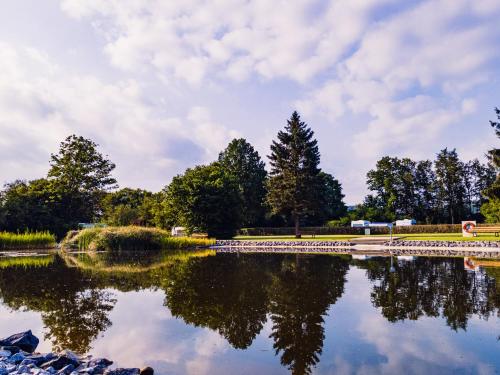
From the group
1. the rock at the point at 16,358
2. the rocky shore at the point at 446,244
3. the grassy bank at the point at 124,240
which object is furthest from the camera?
the grassy bank at the point at 124,240

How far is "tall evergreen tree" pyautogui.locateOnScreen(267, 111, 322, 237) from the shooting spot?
44.1m

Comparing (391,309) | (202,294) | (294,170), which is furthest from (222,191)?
(391,309)

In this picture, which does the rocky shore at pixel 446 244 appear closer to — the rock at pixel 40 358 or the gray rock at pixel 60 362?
the gray rock at pixel 60 362

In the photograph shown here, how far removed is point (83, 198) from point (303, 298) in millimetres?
44153

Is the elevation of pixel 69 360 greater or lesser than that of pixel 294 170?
lesser

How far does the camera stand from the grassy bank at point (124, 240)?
28.2 meters

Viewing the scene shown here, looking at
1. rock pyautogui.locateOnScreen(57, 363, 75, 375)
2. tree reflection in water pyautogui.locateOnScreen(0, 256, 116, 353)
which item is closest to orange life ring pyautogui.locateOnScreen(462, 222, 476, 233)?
tree reflection in water pyautogui.locateOnScreen(0, 256, 116, 353)

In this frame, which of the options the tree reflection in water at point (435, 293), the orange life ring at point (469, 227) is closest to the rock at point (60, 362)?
the tree reflection in water at point (435, 293)

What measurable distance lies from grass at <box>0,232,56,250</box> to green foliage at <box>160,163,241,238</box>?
1078 centimetres

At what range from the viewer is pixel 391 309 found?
30.5 feet

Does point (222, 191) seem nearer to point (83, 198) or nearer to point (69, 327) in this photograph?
point (83, 198)

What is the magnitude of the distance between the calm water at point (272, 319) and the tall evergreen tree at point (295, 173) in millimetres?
28430

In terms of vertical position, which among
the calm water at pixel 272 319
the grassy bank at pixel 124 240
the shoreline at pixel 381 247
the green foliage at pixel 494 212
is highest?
the green foliage at pixel 494 212

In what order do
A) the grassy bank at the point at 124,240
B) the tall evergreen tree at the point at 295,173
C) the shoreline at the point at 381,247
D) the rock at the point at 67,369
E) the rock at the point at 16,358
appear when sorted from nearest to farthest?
the rock at the point at 67,369 → the rock at the point at 16,358 → the shoreline at the point at 381,247 → the grassy bank at the point at 124,240 → the tall evergreen tree at the point at 295,173
